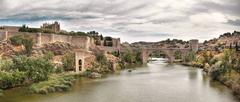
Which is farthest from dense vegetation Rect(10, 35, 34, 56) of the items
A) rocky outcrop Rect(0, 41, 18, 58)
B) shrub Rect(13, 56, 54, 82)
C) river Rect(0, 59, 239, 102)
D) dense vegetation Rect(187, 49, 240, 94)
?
dense vegetation Rect(187, 49, 240, 94)

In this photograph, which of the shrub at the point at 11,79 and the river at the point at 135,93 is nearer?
the river at the point at 135,93

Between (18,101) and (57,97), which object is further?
(57,97)

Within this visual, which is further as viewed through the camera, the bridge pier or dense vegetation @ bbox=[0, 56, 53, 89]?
the bridge pier

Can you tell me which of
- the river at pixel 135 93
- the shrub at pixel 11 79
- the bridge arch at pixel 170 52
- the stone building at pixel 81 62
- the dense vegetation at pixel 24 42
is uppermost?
the dense vegetation at pixel 24 42

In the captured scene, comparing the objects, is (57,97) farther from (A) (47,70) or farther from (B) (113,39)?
(B) (113,39)

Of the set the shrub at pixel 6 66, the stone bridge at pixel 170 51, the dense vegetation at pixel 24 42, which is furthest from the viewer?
the stone bridge at pixel 170 51

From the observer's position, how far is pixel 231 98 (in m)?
32.3

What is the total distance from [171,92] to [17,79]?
1325 centimetres

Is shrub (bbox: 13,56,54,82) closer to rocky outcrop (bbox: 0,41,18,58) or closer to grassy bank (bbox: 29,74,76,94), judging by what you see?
grassy bank (bbox: 29,74,76,94)

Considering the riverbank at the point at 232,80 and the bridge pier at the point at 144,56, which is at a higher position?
the bridge pier at the point at 144,56

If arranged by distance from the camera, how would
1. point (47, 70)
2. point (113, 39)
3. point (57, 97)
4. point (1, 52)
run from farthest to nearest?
point (113, 39) < point (1, 52) < point (47, 70) < point (57, 97)

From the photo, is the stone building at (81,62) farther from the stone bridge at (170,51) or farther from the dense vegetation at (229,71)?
the stone bridge at (170,51)

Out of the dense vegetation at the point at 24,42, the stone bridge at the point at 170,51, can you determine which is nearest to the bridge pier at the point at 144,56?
the stone bridge at the point at 170,51

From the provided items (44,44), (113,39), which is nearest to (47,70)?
(44,44)
